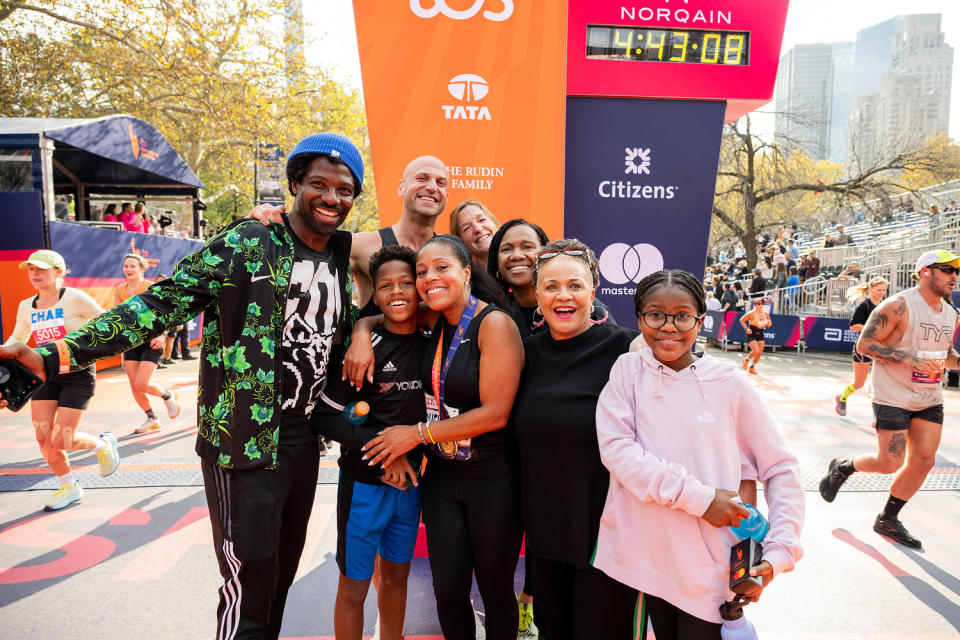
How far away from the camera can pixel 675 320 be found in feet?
6.14

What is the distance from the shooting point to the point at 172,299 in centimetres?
175

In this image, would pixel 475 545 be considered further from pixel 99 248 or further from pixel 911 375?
pixel 99 248

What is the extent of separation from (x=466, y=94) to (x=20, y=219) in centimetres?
946

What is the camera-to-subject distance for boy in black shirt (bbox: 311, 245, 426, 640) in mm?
2232

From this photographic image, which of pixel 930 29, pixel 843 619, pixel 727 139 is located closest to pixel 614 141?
pixel 843 619

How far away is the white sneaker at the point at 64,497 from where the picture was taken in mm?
4238

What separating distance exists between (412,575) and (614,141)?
3.45 m

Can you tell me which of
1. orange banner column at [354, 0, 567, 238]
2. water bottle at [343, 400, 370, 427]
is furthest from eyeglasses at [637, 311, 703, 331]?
orange banner column at [354, 0, 567, 238]

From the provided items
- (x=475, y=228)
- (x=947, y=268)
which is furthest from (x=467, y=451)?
(x=947, y=268)

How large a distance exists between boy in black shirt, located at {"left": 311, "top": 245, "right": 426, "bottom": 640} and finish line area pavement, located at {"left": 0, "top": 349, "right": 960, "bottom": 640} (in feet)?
2.55

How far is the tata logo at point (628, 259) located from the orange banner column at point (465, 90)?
3.09ft

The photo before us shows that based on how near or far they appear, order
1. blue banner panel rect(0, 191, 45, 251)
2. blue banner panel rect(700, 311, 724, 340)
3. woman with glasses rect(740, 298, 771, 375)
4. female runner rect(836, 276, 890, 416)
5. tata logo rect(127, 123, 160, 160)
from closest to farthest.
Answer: female runner rect(836, 276, 890, 416) → blue banner panel rect(0, 191, 45, 251) → woman with glasses rect(740, 298, 771, 375) → tata logo rect(127, 123, 160, 160) → blue banner panel rect(700, 311, 724, 340)

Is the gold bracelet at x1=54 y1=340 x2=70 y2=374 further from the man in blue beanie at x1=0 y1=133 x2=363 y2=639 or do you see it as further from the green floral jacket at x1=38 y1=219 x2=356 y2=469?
the green floral jacket at x1=38 y1=219 x2=356 y2=469

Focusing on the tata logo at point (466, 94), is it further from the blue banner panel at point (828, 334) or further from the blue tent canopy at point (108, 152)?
the blue banner panel at point (828, 334)
